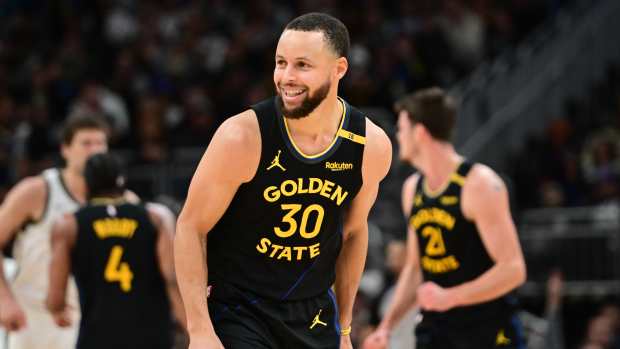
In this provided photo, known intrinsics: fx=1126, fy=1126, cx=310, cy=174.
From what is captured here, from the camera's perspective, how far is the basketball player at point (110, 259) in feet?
22.5

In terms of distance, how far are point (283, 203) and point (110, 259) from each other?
2.36m

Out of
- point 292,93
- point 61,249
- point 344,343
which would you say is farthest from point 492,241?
point 61,249

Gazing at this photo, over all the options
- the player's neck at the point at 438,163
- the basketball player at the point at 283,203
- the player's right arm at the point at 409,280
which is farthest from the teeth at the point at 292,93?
the player's right arm at the point at 409,280

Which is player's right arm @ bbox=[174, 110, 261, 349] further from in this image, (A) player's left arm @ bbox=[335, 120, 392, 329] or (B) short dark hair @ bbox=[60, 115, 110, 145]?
(B) short dark hair @ bbox=[60, 115, 110, 145]

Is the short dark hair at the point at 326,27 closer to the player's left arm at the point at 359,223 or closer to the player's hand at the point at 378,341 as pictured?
the player's left arm at the point at 359,223

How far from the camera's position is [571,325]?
14156mm

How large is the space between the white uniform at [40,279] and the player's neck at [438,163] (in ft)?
8.35

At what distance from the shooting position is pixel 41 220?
776 cm

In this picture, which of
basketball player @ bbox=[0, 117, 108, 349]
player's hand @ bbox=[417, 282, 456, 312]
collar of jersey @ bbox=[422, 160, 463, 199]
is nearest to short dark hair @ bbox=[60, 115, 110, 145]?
basketball player @ bbox=[0, 117, 108, 349]

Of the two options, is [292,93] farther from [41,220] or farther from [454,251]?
[41,220]

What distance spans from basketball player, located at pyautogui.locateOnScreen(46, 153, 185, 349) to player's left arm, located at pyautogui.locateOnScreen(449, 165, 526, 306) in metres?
1.86

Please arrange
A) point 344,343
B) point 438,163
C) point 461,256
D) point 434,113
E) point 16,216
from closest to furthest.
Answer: point 344,343
point 461,256
point 438,163
point 434,113
point 16,216

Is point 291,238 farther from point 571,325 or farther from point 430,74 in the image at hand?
point 430,74

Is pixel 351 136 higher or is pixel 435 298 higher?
pixel 351 136
